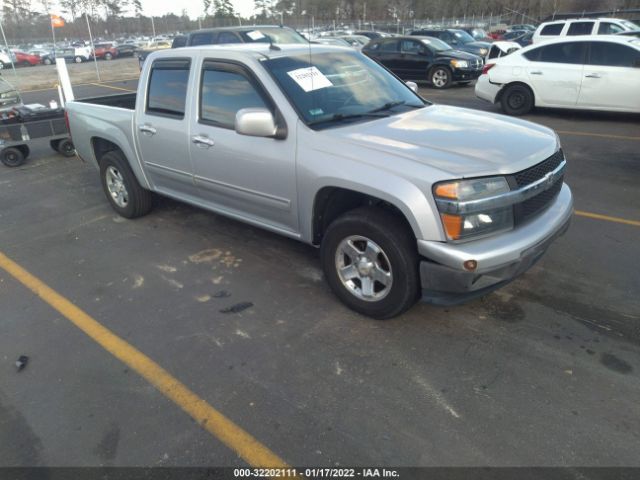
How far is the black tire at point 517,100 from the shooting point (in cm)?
995

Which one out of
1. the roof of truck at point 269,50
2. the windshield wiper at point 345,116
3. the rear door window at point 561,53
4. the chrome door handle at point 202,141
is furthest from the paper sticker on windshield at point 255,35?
the windshield wiper at point 345,116

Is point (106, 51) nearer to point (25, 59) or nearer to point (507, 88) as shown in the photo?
point (25, 59)

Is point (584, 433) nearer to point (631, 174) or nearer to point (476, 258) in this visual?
point (476, 258)

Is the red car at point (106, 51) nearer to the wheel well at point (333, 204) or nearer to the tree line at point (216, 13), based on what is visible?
the tree line at point (216, 13)

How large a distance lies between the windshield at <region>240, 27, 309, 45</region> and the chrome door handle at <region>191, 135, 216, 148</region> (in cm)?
878

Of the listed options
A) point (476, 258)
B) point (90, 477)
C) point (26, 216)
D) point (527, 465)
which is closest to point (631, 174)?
point (476, 258)

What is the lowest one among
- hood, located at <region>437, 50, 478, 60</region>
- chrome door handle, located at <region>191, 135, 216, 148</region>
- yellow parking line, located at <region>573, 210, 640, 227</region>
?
yellow parking line, located at <region>573, 210, 640, 227</region>

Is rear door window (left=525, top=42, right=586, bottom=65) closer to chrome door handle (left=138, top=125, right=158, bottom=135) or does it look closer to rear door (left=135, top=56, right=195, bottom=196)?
rear door (left=135, top=56, right=195, bottom=196)

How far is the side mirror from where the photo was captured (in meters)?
3.32

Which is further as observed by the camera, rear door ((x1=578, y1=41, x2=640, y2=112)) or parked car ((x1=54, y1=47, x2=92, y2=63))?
parked car ((x1=54, y1=47, x2=92, y2=63))

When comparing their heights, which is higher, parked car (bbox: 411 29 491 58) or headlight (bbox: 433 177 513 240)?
parked car (bbox: 411 29 491 58)

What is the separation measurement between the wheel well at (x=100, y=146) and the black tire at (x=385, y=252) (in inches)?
136

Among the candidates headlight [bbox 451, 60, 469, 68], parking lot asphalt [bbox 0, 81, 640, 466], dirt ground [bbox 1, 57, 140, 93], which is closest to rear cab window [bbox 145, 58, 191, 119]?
parking lot asphalt [bbox 0, 81, 640, 466]

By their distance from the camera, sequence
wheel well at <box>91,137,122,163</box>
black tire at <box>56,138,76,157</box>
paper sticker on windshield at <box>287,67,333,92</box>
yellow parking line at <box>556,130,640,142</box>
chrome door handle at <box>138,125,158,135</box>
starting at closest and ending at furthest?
paper sticker on windshield at <box>287,67,333,92</box> → chrome door handle at <box>138,125,158,135</box> → wheel well at <box>91,137,122,163</box> → yellow parking line at <box>556,130,640,142</box> → black tire at <box>56,138,76,157</box>
